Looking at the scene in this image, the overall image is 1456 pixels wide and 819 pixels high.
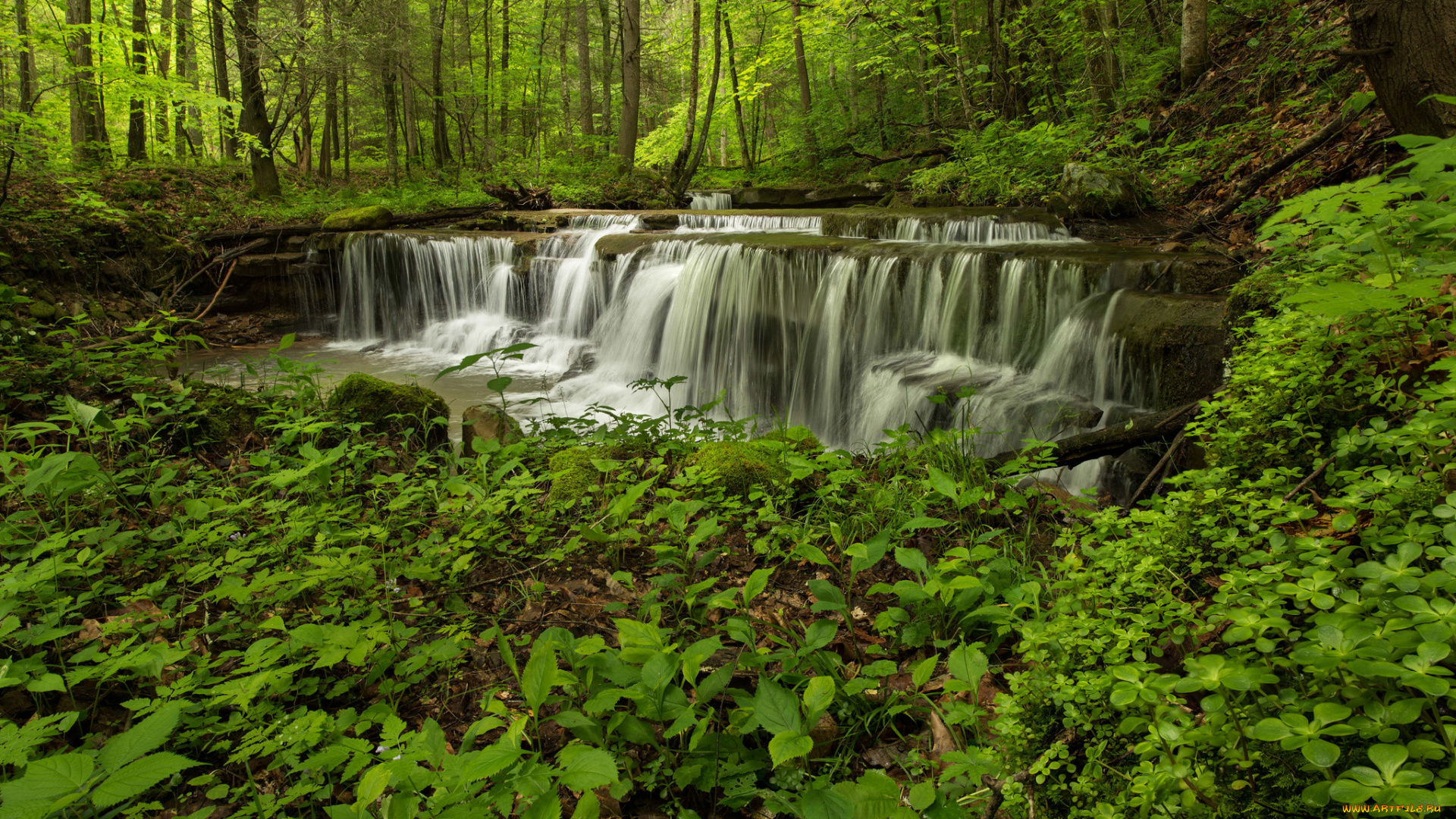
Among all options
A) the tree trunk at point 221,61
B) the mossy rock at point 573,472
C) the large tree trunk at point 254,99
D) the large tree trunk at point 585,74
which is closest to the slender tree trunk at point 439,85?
the large tree trunk at point 585,74

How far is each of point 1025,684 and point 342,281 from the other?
14.1 metres

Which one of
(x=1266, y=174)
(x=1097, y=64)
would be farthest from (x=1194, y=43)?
(x=1266, y=174)

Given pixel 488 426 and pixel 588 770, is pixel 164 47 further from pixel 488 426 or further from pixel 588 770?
pixel 588 770

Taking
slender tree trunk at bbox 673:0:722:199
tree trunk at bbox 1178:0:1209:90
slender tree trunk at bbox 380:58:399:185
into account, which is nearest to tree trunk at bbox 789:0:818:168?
slender tree trunk at bbox 673:0:722:199

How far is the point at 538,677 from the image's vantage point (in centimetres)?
168

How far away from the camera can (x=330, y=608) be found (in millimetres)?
2539

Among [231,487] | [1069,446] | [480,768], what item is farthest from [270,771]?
[1069,446]

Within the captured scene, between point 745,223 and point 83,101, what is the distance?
12.2 meters

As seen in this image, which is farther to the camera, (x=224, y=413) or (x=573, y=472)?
(x=224, y=413)

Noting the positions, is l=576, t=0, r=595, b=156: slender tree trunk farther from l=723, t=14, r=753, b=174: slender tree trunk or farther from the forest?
the forest

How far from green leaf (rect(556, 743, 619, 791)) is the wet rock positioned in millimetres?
8491

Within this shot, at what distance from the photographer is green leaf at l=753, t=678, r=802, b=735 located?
1.59 m

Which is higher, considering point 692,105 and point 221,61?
point 221,61

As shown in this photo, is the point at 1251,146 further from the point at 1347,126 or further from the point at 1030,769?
the point at 1030,769
